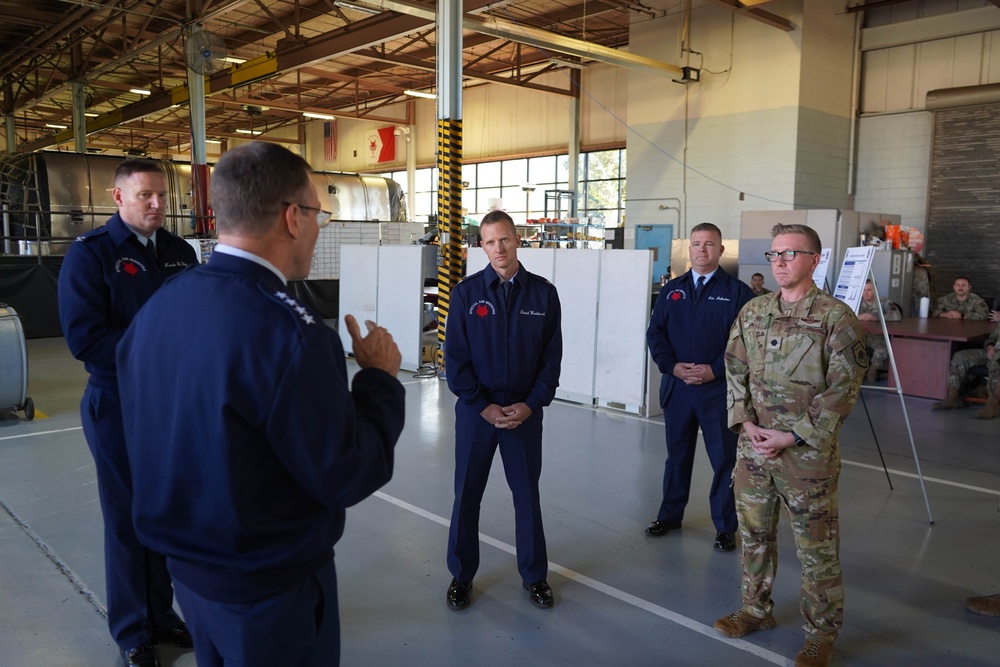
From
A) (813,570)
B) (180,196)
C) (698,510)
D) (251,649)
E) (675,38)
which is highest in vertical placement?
(675,38)

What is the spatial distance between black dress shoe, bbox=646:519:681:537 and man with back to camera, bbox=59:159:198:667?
104 inches

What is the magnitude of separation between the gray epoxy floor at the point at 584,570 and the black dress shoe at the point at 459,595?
56mm

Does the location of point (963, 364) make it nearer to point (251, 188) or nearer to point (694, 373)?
point (694, 373)

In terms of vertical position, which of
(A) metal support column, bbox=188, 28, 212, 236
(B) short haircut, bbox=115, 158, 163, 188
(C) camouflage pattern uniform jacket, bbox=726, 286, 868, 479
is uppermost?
(A) metal support column, bbox=188, 28, 212, 236

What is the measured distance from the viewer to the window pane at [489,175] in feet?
78.5

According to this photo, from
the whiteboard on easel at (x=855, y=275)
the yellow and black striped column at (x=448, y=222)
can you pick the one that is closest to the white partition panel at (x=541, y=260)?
the yellow and black striped column at (x=448, y=222)

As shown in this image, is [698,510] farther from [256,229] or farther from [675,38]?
[675,38]

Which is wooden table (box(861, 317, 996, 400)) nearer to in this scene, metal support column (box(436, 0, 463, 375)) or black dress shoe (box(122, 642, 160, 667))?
→ metal support column (box(436, 0, 463, 375))

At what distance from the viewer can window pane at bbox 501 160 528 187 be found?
75.4 ft

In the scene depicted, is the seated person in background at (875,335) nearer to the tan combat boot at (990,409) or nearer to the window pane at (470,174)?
the tan combat boot at (990,409)

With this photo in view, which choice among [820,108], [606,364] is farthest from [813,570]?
[820,108]

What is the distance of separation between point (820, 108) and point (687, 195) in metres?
2.93

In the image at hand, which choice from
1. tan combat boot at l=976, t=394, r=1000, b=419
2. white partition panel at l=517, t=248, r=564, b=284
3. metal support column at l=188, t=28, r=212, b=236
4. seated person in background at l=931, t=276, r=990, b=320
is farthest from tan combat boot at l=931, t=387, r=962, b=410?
metal support column at l=188, t=28, r=212, b=236

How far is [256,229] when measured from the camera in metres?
1.50
